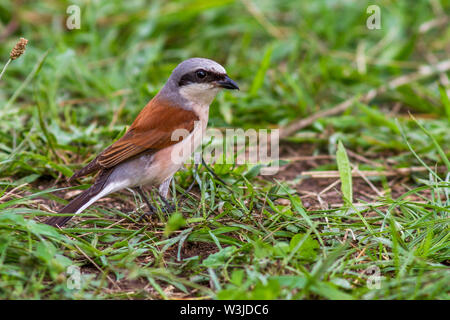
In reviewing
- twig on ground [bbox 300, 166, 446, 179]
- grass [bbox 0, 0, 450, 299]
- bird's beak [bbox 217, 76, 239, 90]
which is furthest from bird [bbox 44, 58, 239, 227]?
twig on ground [bbox 300, 166, 446, 179]

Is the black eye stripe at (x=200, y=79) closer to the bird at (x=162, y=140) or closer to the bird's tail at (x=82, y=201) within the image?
the bird at (x=162, y=140)

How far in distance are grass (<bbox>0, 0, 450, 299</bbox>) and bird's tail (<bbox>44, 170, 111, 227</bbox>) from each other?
15 cm

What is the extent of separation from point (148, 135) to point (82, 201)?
748mm

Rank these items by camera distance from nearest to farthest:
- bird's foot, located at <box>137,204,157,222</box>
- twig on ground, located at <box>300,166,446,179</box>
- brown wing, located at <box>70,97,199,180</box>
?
bird's foot, located at <box>137,204,157,222</box> → brown wing, located at <box>70,97,199,180</box> → twig on ground, located at <box>300,166,446,179</box>

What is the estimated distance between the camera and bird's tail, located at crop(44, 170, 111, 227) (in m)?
3.54

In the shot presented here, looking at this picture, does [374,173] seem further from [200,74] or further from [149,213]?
[149,213]

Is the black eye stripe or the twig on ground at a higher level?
the black eye stripe

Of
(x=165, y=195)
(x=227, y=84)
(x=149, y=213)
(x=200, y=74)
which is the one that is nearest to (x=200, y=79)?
(x=200, y=74)

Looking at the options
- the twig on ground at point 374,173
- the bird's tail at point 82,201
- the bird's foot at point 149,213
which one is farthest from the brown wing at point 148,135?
the twig on ground at point 374,173

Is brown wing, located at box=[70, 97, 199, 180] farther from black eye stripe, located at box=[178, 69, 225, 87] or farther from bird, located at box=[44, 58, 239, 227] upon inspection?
black eye stripe, located at box=[178, 69, 225, 87]

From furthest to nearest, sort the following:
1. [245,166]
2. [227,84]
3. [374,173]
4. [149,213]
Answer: [374,173]
[245,166]
[227,84]
[149,213]

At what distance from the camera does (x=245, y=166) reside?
4.59 m

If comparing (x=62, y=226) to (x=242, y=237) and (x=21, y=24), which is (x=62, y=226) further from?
(x=21, y=24)
